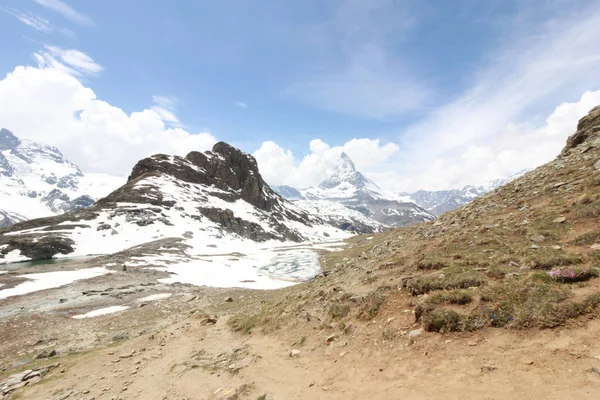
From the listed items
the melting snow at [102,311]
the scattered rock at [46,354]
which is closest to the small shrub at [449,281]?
the scattered rock at [46,354]

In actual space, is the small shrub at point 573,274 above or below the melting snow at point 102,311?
above

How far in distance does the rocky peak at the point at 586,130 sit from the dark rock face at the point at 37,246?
154 m

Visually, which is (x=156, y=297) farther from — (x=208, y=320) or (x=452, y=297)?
(x=452, y=297)

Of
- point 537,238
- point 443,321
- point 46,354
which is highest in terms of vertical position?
point 537,238

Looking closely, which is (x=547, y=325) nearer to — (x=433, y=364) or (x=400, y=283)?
Result: (x=433, y=364)

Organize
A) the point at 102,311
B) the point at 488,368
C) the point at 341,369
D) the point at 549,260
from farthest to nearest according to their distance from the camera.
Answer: the point at 102,311
the point at 549,260
the point at 341,369
the point at 488,368

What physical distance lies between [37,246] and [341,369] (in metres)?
146

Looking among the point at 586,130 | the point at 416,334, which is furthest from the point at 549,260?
the point at 586,130

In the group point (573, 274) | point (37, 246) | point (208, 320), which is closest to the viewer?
point (573, 274)

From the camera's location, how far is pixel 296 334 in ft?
55.6

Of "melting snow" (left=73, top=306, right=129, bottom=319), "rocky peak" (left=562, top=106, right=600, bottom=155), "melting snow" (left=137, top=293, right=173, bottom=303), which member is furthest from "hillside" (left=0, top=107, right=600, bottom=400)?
"melting snow" (left=137, top=293, right=173, bottom=303)

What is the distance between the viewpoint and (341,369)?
38.8 feet

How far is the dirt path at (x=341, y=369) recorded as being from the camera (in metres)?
8.06

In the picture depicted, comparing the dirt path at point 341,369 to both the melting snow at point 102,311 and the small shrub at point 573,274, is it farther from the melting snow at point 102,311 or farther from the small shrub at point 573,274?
the melting snow at point 102,311
